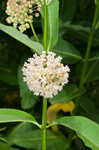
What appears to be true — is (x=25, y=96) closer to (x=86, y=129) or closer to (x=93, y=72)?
(x=93, y=72)

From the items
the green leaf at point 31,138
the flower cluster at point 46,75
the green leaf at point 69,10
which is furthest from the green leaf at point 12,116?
the green leaf at point 69,10

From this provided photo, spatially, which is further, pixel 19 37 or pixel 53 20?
pixel 53 20

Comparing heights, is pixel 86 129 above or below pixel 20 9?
below

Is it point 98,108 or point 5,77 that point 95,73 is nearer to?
point 98,108

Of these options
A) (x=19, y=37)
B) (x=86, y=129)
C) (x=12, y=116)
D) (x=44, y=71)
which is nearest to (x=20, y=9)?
(x=19, y=37)

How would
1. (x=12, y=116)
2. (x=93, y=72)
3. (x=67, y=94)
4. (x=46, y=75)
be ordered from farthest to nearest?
(x=93, y=72) → (x=67, y=94) → (x=12, y=116) → (x=46, y=75)

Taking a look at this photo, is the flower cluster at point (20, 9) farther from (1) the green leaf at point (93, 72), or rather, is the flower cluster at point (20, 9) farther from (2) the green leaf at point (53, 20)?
(1) the green leaf at point (93, 72)

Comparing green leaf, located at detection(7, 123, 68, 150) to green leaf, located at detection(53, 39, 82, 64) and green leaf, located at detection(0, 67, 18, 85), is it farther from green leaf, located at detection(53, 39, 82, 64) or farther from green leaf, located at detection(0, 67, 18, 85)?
green leaf, located at detection(53, 39, 82, 64)
